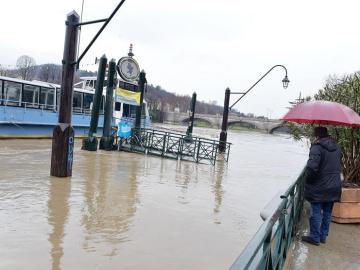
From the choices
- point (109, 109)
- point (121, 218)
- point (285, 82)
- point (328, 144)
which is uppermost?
point (285, 82)

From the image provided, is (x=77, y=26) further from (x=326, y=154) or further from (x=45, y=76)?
(x=45, y=76)

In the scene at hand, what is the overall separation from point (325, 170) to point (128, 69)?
13.7m

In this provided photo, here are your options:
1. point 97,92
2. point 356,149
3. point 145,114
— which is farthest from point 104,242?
point 145,114

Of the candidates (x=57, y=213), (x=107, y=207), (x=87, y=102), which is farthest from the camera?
(x=87, y=102)

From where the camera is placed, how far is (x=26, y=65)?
6353 cm

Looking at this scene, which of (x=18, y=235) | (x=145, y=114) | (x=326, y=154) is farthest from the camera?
(x=145, y=114)

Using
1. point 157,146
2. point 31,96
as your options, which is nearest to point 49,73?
point 31,96

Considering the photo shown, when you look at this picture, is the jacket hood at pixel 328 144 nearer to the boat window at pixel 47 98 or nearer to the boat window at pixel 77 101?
the boat window at pixel 47 98

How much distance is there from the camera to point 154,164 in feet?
46.7

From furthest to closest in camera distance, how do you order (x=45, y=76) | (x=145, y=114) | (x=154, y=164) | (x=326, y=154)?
(x=45, y=76) < (x=145, y=114) < (x=154, y=164) < (x=326, y=154)

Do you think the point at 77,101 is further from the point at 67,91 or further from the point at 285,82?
the point at 67,91

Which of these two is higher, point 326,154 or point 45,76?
point 45,76

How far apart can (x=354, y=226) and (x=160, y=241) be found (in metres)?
3.36

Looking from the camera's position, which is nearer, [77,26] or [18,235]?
[18,235]
